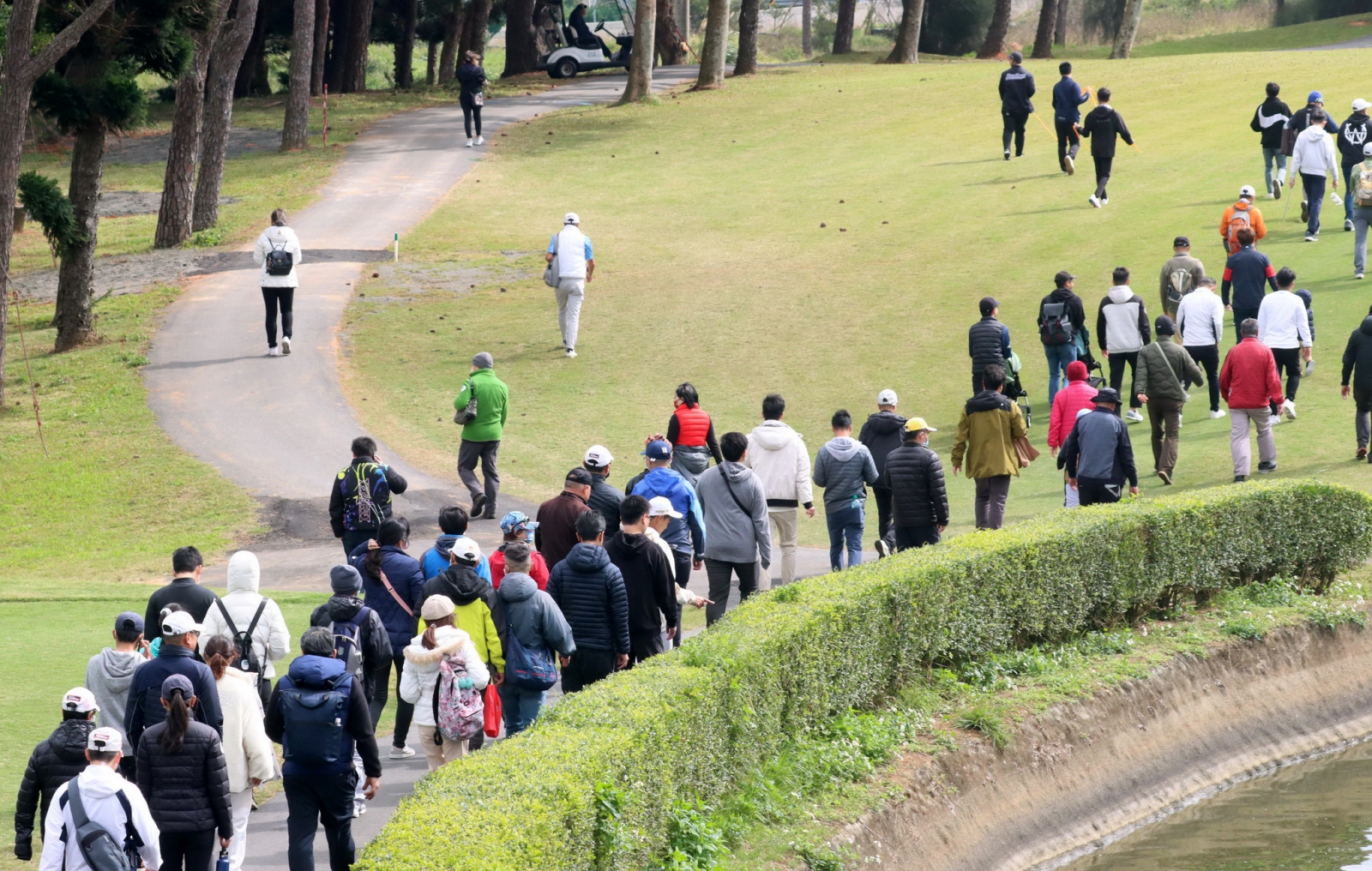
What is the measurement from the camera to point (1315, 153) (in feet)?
74.6

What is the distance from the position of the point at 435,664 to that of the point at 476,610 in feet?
1.90

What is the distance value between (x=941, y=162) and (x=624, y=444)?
1682 cm

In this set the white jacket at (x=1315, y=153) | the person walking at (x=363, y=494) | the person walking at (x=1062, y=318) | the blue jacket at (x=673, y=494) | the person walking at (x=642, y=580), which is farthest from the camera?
the white jacket at (x=1315, y=153)

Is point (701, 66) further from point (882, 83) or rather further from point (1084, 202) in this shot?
point (1084, 202)

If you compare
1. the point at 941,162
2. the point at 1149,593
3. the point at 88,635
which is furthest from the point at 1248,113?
the point at 88,635

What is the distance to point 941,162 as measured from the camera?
1286 inches

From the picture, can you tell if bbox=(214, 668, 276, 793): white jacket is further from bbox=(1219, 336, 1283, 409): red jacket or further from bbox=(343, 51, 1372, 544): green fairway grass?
bbox=(1219, 336, 1283, 409): red jacket

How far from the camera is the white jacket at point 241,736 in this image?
25.6ft

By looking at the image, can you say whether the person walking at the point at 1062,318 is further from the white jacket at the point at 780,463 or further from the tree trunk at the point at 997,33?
the tree trunk at the point at 997,33

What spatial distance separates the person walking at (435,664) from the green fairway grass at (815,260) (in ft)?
25.1

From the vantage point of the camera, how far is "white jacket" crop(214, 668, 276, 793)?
25.6 ft

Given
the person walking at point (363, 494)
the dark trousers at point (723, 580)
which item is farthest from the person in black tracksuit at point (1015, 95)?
the person walking at point (363, 494)

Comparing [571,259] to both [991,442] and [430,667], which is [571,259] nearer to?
[991,442]

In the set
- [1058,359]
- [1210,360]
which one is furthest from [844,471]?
[1210,360]
